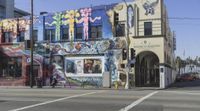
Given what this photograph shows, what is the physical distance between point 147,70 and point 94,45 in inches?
292

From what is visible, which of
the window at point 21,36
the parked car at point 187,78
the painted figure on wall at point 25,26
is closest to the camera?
the painted figure on wall at point 25,26

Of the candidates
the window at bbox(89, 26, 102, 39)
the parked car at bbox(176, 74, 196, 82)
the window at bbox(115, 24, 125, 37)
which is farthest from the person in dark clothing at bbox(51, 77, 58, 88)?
the parked car at bbox(176, 74, 196, 82)

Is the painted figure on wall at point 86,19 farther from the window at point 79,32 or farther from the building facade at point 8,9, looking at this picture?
the building facade at point 8,9

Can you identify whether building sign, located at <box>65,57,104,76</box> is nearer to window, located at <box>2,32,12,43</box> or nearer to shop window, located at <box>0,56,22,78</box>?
shop window, located at <box>0,56,22,78</box>

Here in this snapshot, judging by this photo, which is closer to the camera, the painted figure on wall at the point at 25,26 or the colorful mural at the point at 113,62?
the colorful mural at the point at 113,62

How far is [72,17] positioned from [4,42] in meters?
10.7

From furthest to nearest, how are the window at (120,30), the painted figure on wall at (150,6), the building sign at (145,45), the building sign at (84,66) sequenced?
the building sign at (84,66), the window at (120,30), the painted figure on wall at (150,6), the building sign at (145,45)

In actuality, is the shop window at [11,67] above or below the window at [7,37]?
below

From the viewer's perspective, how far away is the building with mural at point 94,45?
1816 inches

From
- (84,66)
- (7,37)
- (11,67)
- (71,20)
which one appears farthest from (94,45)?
(7,37)

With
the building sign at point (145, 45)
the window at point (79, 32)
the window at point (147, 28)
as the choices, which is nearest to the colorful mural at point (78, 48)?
the window at point (79, 32)

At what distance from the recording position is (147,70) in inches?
1991

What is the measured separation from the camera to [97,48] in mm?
47719

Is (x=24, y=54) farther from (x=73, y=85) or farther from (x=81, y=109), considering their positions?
(x=81, y=109)
